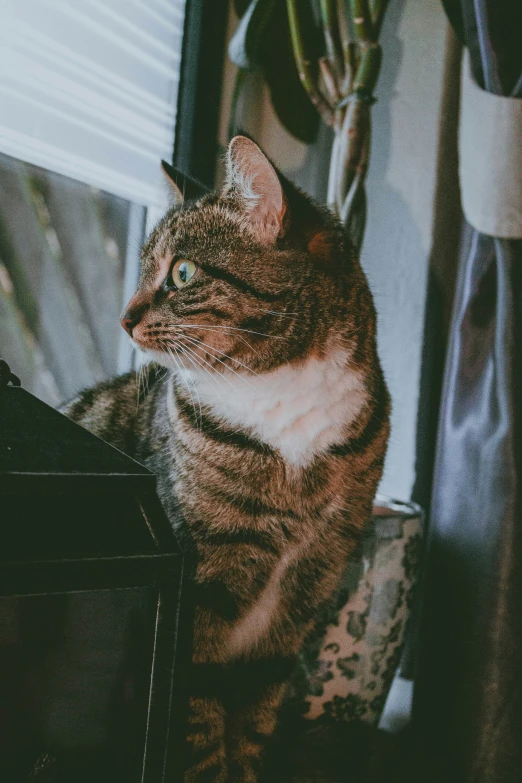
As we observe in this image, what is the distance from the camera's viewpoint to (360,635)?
970 mm

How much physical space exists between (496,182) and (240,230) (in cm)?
51

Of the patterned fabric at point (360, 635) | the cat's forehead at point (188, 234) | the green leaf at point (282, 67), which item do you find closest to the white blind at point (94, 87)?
the green leaf at point (282, 67)

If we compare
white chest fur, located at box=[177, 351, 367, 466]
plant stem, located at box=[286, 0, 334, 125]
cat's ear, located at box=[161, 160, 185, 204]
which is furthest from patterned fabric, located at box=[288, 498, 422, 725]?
plant stem, located at box=[286, 0, 334, 125]

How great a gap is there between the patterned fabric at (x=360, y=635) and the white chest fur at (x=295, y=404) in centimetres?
25

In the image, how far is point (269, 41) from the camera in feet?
4.62

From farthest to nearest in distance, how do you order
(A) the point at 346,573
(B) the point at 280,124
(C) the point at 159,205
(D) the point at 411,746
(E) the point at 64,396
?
(B) the point at 280,124 < (C) the point at 159,205 < (E) the point at 64,396 < (D) the point at 411,746 < (A) the point at 346,573

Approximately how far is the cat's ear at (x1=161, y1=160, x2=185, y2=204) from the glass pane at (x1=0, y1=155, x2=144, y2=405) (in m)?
0.39

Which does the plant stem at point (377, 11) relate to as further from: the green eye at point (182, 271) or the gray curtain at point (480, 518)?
the green eye at point (182, 271)

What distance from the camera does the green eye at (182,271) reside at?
2.68ft

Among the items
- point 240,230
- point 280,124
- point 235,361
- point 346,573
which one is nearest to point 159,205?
point 280,124

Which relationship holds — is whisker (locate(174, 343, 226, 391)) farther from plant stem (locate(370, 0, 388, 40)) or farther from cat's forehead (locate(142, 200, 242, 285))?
plant stem (locate(370, 0, 388, 40))

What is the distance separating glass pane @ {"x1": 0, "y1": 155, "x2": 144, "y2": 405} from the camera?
4.00ft

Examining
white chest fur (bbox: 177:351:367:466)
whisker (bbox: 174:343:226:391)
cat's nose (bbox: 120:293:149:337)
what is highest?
cat's nose (bbox: 120:293:149:337)

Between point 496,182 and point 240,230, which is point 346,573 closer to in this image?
point 240,230
